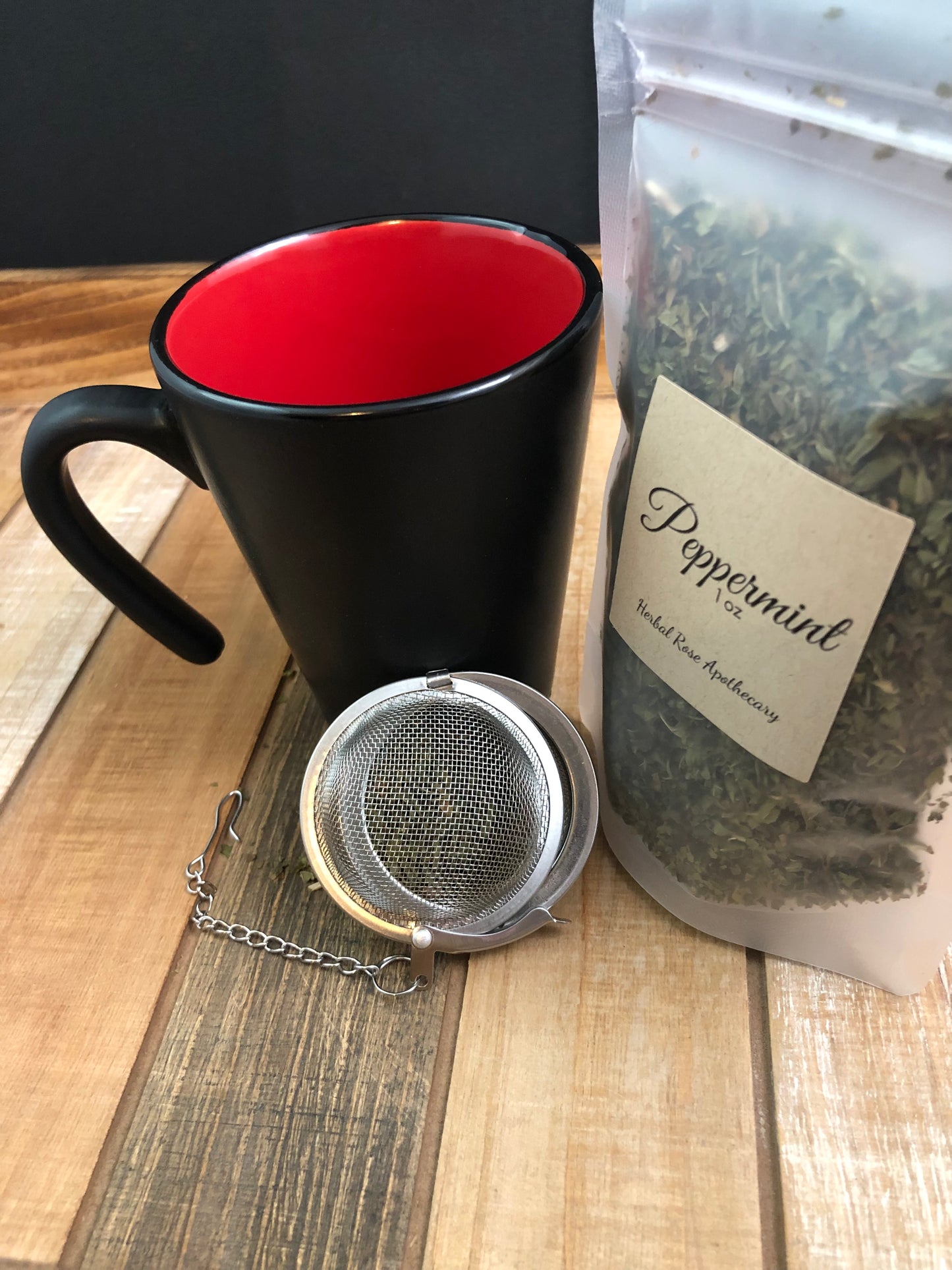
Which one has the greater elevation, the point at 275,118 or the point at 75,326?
the point at 275,118

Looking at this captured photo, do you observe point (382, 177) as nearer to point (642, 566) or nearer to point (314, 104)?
point (314, 104)

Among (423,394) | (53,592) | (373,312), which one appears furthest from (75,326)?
(423,394)

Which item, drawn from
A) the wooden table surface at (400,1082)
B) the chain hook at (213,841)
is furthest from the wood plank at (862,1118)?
the chain hook at (213,841)

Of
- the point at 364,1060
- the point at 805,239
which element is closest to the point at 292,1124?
the point at 364,1060

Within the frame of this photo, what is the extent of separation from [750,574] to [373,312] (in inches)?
9.1

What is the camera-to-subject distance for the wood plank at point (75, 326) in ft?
2.33

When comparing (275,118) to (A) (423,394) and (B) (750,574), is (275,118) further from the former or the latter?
(B) (750,574)

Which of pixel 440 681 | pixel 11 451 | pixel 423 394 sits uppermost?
pixel 423 394

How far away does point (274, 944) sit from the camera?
→ 363 millimetres

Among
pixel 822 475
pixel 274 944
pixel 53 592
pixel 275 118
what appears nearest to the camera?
pixel 822 475

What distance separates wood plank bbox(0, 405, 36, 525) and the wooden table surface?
25 cm

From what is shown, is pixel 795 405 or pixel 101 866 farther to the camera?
pixel 101 866

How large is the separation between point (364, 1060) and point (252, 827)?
0.12 metres

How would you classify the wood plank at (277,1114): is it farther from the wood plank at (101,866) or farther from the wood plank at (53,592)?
the wood plank at (53,592)
